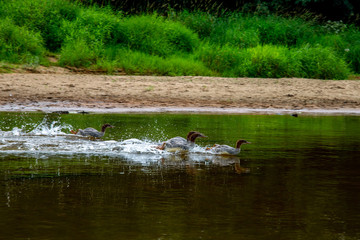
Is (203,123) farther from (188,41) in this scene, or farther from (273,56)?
(188,41)

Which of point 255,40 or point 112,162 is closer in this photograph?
point 112,162

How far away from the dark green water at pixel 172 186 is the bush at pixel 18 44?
24.2ft

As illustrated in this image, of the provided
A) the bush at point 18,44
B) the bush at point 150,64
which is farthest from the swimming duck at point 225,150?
the bush at point 18,44

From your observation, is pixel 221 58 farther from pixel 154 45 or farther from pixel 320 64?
pixel 320 64

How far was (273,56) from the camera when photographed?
2062cm

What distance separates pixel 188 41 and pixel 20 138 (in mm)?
12814

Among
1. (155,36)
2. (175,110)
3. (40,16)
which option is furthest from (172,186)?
(40,16)

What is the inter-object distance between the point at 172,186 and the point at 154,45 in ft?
49.3

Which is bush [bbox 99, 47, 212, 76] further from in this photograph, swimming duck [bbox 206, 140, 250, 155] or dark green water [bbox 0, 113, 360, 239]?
swimming duck [bbox 206, 140, 250, 155]

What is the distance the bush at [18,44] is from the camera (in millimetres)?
18966

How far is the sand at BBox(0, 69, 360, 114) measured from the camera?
52.1 feet

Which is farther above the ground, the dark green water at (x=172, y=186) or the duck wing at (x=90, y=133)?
the dark green water at (x=172, y=186)

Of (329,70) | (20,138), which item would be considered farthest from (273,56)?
(20,138)

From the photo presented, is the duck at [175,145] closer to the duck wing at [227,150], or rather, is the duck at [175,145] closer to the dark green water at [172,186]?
the dark green water at [172,186]
